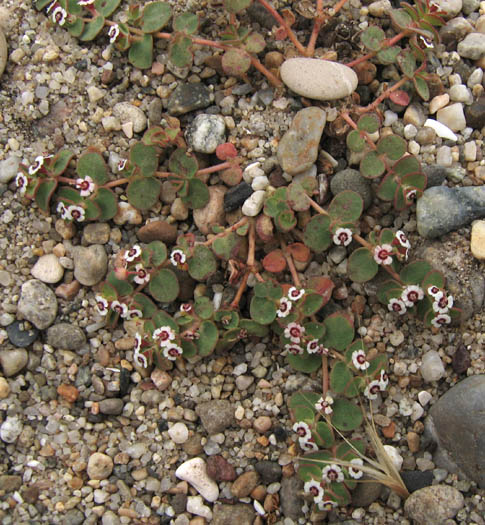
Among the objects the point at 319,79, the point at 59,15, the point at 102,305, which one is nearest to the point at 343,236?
the point at 319,79

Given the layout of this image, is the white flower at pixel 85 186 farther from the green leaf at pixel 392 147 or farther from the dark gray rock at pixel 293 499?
the dark gray rock at pixel 293 499

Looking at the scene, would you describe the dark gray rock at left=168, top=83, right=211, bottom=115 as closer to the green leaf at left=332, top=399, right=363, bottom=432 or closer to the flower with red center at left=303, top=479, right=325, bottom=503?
the green leaf at left=332, top=399, right=363, bottom=432

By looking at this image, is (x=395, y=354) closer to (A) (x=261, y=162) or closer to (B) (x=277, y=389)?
(B) (x=277, y=389)

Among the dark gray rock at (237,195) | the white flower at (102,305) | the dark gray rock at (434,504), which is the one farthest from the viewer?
the dark gray rock at (237,195)

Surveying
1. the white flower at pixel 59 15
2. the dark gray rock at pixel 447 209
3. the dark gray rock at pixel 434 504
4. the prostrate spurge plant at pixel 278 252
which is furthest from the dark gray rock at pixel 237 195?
the dark gray rock at pixel 434 504

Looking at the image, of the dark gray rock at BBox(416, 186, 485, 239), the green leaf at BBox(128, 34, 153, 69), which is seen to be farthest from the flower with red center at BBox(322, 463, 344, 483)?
the green leaf at BBox(128, 34, 153, 69)

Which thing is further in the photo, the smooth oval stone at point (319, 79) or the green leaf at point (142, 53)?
the green leaf at point (142, 53)
